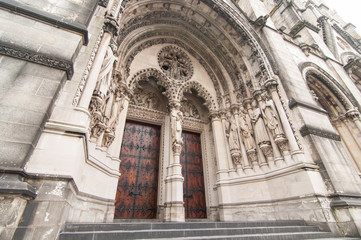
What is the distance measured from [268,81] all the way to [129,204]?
17.6ft

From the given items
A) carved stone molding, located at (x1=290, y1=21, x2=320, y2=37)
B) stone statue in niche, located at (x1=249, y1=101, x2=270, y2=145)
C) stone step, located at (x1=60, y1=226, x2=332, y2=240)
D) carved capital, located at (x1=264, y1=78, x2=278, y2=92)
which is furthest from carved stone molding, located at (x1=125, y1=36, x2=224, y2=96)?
carved stone molding, located at (x1=290, y1=21, x2=320, y2=37)

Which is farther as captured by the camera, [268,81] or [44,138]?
[268,81]

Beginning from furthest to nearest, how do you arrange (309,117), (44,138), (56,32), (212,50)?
(212,50)
(309,117)
(56,32)
(44,138)

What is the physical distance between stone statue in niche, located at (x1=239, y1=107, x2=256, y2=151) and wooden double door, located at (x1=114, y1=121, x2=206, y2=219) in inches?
66.3

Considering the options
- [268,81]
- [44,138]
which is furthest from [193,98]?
[44,138]

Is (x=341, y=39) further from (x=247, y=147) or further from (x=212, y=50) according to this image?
(x=247, y=147)

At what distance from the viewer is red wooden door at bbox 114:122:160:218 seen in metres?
4.67

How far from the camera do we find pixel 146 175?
5230mm

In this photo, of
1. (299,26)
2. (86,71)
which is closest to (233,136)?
(86,71)

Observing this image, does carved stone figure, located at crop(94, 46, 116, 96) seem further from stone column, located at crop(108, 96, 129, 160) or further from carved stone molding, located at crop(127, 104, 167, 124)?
carved stone molding, located at crop(127, 104, 167, 124)

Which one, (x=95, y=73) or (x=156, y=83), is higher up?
(x=156, y=83)

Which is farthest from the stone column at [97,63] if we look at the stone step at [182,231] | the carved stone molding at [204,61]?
the carved stone molding at [204,61]

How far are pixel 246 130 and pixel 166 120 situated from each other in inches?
105

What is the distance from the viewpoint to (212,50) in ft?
23.6
